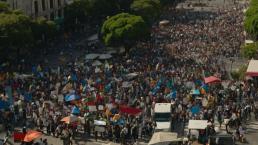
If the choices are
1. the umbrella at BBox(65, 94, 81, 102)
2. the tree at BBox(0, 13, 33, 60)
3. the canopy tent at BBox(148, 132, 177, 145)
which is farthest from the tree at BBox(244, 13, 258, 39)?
the canopy tent at BBox(148, 132, 177, 145)

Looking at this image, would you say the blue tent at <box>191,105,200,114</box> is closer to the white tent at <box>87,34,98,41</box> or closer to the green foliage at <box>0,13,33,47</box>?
the green foliage at <box>0,13,33,47</box>

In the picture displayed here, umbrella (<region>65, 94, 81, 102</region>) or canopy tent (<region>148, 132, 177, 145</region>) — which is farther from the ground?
umbrella (<region>65, 94, 81, 102</region>)

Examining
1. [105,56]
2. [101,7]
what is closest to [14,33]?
[105,56]

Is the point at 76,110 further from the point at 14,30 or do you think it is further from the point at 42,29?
the point at 42,29

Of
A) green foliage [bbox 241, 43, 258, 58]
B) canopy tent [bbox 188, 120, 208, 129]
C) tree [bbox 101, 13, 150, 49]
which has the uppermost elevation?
tree [bbox 101, 13, 150, 49]

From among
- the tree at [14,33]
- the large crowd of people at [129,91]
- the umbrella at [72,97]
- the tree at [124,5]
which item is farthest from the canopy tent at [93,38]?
the umbrella at [72,97]
